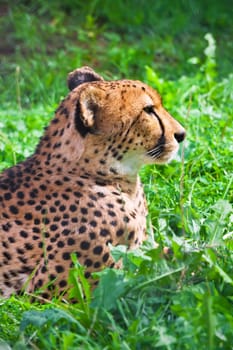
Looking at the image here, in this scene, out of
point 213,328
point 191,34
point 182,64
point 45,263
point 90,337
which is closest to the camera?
point 213,328

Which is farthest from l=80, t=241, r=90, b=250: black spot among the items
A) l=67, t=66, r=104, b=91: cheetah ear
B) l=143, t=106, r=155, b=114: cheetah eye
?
l=67, t=66, r=104, b=91: cheetah ear

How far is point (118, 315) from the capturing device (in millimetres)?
4016

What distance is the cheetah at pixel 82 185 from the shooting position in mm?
4727

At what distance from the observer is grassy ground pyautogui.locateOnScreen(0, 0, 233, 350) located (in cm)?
392

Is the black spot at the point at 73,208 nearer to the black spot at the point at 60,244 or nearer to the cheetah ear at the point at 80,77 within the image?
the black spot at the point at 60,244

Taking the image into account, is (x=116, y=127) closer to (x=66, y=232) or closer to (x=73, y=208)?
(x=73, y=208)

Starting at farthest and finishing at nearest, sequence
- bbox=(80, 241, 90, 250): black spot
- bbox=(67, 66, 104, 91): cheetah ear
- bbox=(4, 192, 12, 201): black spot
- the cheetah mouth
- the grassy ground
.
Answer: bbox=(67, 66, 104, 91): cheetah ear
the cheetah mouth
bbox=(4, 192, 12, 201): black spot
bbox=(80, 241, 90, 250): black spot
the grassy ground

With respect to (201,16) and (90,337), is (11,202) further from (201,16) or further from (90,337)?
(201,16)

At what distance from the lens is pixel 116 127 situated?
485cm

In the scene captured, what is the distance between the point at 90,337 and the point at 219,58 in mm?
5209

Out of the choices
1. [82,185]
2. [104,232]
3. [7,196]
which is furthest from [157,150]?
[7,196]

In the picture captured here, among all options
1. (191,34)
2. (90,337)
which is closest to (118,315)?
(90,337)

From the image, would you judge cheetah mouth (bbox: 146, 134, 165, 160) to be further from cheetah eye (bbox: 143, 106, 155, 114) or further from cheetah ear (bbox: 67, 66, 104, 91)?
cheetah ear (bbox: 67, 66, 104, 91)

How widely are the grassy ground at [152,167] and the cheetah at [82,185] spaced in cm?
17
